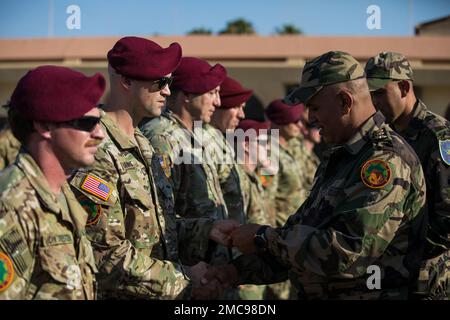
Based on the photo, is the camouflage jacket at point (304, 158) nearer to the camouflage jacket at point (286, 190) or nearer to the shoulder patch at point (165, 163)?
the camouflage jacket at point (286, 190)

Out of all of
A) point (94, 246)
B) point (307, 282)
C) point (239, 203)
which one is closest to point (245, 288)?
point (239, 203)

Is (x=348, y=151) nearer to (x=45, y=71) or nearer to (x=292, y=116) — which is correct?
(x=45, y=71)

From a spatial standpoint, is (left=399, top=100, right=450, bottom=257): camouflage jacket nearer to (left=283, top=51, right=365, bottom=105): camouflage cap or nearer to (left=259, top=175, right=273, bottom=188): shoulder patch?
(left=283, top=51, right=365, bottom=105): camouflage cap

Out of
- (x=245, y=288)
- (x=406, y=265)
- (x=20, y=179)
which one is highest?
(x=20, y=179)

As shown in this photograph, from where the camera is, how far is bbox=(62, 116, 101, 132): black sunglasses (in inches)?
136

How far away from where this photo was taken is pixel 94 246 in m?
4.11

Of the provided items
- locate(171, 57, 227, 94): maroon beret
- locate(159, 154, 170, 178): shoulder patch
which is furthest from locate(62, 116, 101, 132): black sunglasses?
locate(171, 57, 227, 94): maroon beret

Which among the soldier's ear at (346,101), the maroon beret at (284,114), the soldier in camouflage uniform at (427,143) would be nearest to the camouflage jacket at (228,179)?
the soldier in camouflage uniform at (427,143)

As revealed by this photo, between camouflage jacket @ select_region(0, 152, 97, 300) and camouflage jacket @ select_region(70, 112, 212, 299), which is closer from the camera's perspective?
camouflage jacket @ select_region(0, 152, 97, 300)

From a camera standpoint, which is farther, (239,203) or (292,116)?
(292,116)

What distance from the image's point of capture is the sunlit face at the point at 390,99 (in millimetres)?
5684

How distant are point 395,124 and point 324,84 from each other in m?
1.56

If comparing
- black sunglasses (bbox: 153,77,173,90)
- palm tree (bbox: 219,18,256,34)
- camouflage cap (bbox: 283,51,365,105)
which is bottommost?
palm tree (bbox: 219,18,256,34)

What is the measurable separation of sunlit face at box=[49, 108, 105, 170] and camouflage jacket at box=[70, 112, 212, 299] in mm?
548
